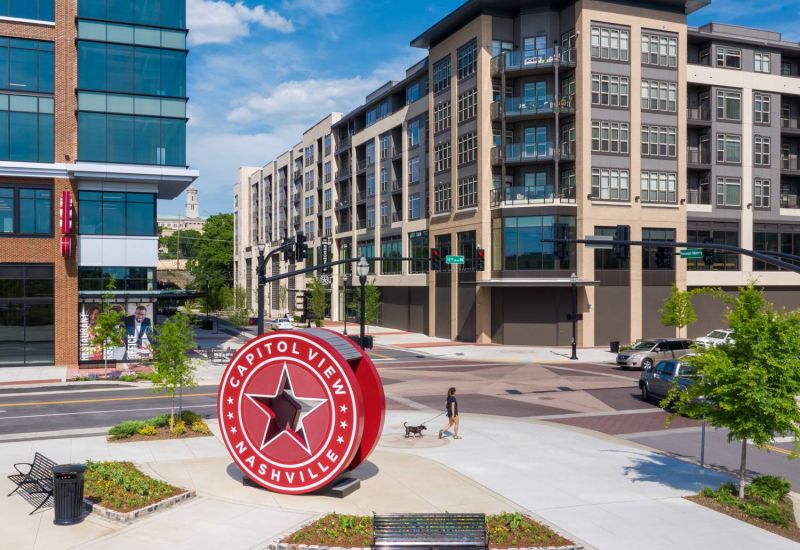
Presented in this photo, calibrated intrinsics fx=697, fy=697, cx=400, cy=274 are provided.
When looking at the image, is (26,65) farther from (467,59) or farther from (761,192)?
(761,192)

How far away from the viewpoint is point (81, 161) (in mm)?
39125

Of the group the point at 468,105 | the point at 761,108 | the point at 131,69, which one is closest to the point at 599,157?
the point at 468,105

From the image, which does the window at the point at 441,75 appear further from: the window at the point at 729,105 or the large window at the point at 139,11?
the large window at the point at 139,11

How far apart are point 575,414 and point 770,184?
4188cm

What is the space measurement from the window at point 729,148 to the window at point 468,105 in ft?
65.3

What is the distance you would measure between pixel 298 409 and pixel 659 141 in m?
44.4

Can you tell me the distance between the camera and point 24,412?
25.9 meters

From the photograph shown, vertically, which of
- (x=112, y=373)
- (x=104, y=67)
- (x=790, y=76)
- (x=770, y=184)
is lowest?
(x=112, y=373)

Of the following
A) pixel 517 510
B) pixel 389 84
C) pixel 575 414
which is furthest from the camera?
pixel 389 84

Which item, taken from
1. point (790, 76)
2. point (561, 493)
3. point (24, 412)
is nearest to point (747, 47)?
point (790, 76)

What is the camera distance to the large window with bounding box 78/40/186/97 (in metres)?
39.4

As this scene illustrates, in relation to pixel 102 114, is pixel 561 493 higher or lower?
lower

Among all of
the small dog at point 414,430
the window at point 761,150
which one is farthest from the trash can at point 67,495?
the window at point 761,150

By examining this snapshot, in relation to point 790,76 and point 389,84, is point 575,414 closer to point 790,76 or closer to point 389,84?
point 790,76
